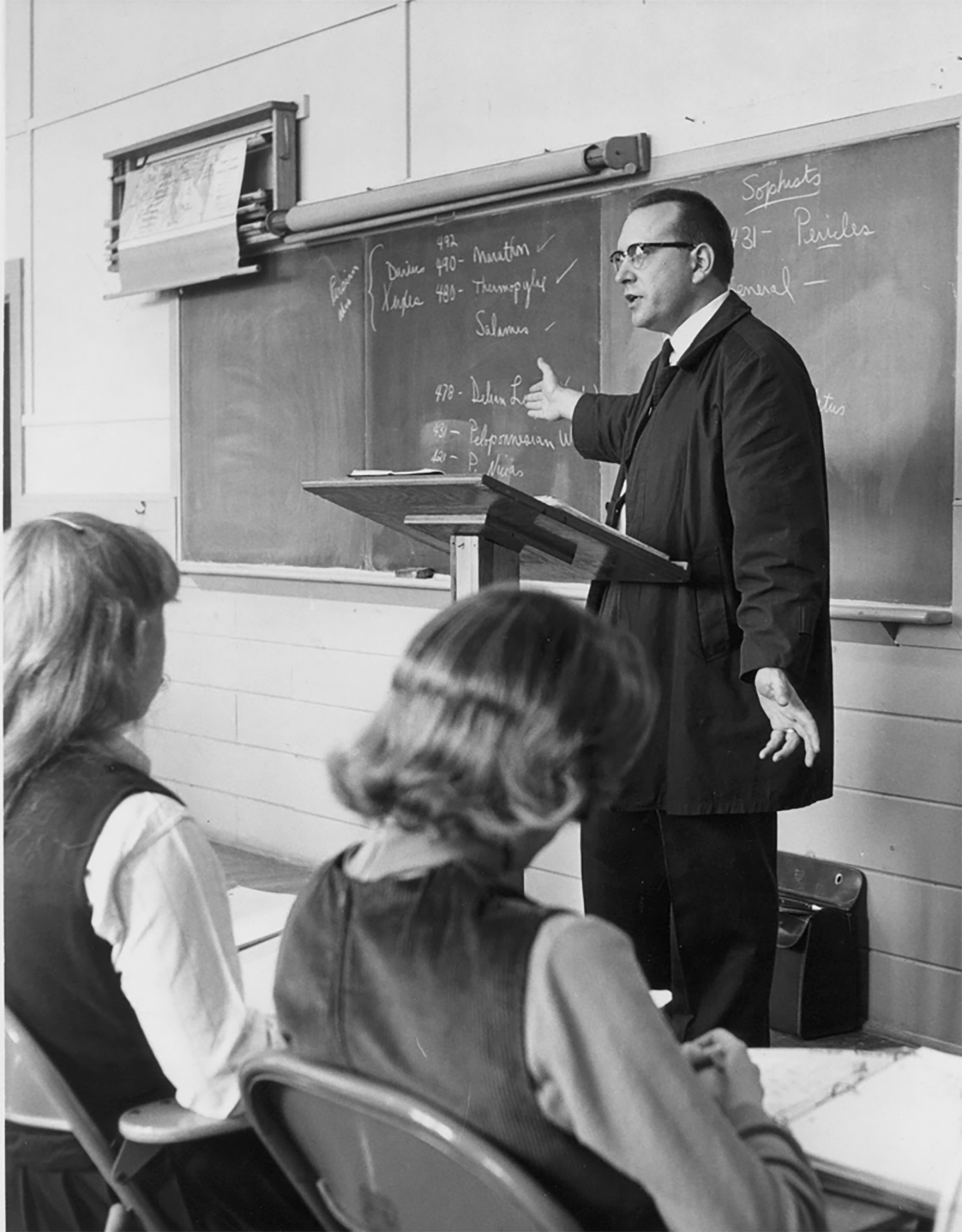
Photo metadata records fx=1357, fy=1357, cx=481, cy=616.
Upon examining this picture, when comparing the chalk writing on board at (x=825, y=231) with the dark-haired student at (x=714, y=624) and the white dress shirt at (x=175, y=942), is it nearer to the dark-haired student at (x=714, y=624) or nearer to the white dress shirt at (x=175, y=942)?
the dark-haired student at (x=714, y=624)

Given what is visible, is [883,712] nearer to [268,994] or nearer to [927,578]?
[927,578]

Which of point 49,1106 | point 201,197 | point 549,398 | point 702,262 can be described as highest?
Answer: point 201,197

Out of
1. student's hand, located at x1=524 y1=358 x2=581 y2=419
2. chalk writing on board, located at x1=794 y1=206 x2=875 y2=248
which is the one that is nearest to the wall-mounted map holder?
student's hand, located at x1=524 y1=358 x2=581 y2=419

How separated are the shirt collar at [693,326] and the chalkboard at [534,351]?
22cm

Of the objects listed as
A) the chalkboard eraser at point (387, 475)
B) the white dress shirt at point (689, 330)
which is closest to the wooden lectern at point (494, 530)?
the chalkboard eraser at point (387, 475)

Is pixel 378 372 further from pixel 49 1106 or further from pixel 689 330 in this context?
pixel 49 1106

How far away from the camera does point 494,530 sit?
1.47 m

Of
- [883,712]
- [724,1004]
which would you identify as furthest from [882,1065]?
[883,712]

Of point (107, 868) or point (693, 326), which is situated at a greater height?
point (693, 326)

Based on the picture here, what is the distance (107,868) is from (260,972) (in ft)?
0.76

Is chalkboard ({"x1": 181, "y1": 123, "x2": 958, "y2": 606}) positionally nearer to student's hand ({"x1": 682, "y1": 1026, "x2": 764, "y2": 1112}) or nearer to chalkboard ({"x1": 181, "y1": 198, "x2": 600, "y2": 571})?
chalkboard ({"x1": 181, "y1": 198, "x2": 600, "y2": 571})

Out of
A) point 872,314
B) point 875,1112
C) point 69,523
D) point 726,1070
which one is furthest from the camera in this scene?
point 872,314

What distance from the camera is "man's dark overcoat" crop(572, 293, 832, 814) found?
1511mm

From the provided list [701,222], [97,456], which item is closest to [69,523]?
[97,456]
